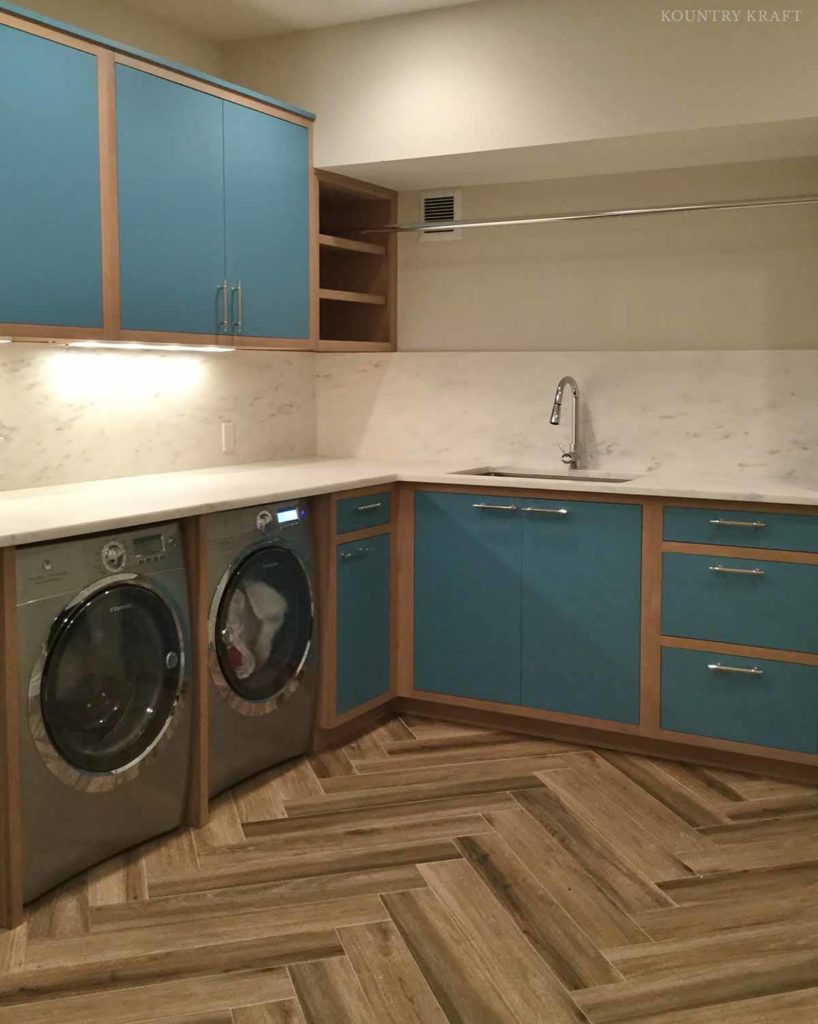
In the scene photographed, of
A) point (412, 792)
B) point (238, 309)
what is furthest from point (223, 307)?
point (412, 792)

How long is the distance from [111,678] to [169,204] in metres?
1.43

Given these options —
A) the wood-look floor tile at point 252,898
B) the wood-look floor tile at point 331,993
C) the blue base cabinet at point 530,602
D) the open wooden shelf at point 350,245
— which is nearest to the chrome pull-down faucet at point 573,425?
the blue base cabinet at point 530,602

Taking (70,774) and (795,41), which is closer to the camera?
(70,774)

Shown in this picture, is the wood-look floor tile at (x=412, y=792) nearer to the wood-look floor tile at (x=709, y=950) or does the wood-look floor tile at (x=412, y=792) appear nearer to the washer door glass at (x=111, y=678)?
the washer door glass at (x=111, y=678)

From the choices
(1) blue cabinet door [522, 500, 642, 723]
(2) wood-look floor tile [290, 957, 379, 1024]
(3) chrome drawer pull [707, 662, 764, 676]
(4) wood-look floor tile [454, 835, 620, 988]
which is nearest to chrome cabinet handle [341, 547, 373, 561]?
(1) blue cabinet door [522, 500, 642, 723]

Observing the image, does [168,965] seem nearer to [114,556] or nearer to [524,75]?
[114,556]

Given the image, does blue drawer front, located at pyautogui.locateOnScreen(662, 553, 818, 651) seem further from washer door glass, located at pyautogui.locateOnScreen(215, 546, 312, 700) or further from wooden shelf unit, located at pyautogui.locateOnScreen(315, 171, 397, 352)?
wooden shelf unit, located at pyautogui.locateOnScreen(315, 171, 397, 352)

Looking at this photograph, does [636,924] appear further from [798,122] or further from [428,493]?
[798,122]

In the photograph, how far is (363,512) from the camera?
143 inches

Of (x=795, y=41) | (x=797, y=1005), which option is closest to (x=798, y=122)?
(x=795, y=41)

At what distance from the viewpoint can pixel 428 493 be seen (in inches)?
148

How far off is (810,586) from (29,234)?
7.90 feet

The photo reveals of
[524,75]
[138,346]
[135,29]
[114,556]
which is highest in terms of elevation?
[135,29]

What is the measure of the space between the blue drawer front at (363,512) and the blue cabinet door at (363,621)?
0.06 m
